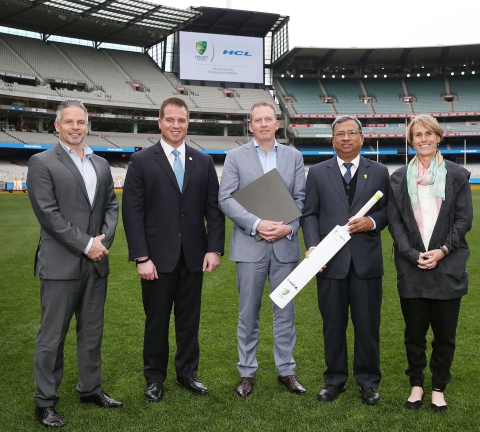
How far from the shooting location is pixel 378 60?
52.8 m

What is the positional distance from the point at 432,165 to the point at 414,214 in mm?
376

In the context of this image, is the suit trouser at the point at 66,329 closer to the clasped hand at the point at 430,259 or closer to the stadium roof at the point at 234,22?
the clasped hand at the point at 430,259

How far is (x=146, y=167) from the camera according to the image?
3.89 meters

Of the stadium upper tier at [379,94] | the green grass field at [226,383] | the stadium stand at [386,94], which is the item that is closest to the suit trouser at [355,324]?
the green grass field at [226,383]

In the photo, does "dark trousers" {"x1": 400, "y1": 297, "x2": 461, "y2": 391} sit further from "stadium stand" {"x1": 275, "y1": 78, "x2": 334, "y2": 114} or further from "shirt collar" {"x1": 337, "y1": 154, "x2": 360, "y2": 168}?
"stadium stand" {"x1": 275, "y1": 78, "x2": 334, "y2": 114}

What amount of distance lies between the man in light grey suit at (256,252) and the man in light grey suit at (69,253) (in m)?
0.99

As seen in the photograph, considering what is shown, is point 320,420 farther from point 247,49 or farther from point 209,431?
point 247,49

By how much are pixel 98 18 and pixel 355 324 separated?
44.8 meters

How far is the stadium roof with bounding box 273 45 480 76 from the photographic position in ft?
165

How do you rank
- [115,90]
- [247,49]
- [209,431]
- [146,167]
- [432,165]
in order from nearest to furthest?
[209,431] < [432,165] < [146,167] < [115,90] < [247,49]

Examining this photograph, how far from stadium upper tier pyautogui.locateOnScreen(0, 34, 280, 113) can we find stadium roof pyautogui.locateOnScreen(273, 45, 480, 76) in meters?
5.23

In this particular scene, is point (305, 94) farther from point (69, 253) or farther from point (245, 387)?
point (69, 253)

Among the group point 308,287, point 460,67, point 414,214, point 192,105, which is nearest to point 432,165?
point 414,214

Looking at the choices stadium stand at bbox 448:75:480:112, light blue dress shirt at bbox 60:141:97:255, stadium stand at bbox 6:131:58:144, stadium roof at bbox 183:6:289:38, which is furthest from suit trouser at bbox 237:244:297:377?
stadium stand at bbox 448:75:480:112
